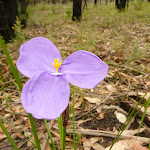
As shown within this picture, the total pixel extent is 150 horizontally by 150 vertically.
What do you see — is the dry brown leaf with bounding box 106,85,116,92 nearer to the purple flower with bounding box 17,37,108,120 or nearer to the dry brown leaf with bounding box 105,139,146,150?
the dry brown leaf with bounding box 105,139,146,150

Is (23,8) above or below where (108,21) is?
above

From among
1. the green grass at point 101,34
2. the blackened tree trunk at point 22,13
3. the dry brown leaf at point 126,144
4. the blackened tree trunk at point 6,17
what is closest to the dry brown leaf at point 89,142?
the dry brown leaf at point 126,144

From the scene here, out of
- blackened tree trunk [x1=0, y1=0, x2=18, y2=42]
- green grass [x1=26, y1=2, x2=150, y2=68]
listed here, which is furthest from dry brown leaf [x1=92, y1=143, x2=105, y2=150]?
blackened tree trunk [x1=0, y1=0, x2=18, y2=42]

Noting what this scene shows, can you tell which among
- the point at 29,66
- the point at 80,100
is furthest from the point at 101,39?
the point at 29,66

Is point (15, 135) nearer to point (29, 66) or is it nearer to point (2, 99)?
point (2, 99)

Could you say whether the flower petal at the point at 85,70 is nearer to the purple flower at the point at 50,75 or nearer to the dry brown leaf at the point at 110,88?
the purple flower at the point at 50,75

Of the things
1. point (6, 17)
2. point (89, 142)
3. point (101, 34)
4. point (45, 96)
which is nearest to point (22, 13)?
point (6, 17)
